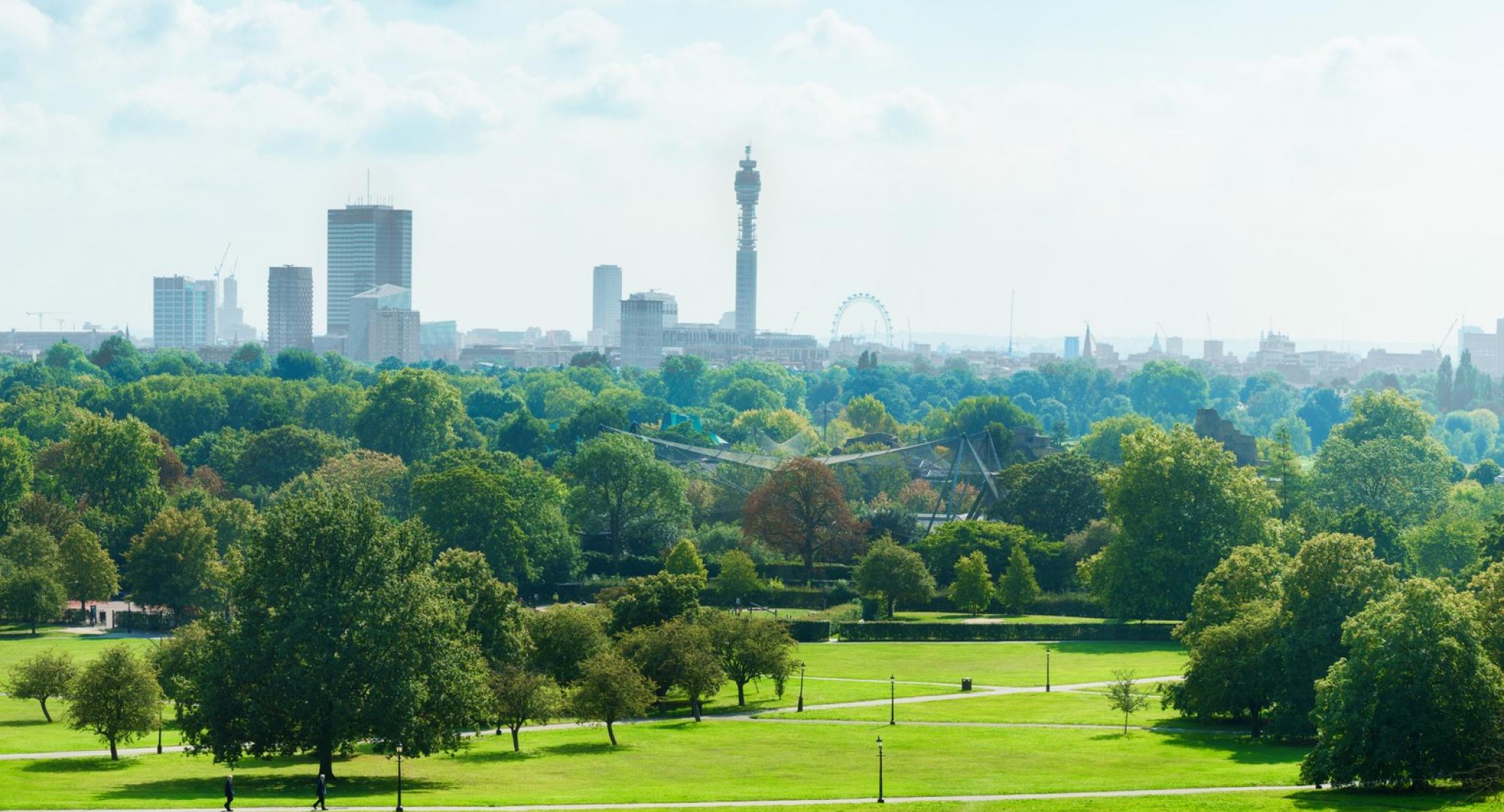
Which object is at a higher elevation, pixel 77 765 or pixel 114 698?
pixel 114 698

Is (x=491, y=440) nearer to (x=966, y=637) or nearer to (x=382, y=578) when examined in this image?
(x=966, y=637)

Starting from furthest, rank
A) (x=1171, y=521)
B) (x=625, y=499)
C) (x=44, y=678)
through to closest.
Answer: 1. (x=625, y=499)
2. (x=1171, y=521)
3. (x=44, y=678)

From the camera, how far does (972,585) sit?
303 feet

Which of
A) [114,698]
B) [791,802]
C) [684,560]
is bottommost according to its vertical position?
[791,802]

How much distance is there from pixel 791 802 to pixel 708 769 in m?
7.09

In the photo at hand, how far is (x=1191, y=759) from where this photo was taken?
56688 mm

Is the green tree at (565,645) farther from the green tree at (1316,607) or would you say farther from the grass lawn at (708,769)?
the green tree at (1316,607)

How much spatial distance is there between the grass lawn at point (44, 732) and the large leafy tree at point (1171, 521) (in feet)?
143

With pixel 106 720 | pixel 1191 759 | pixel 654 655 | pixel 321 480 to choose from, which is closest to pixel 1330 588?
pixel 1191 759

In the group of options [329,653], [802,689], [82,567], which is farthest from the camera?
[82,567]

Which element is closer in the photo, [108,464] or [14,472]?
[14,472]

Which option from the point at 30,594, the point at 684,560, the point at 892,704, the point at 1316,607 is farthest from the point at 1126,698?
the point at 30,594

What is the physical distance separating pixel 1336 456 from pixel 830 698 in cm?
5337

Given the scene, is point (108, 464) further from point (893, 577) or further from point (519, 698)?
point (519, 698)
